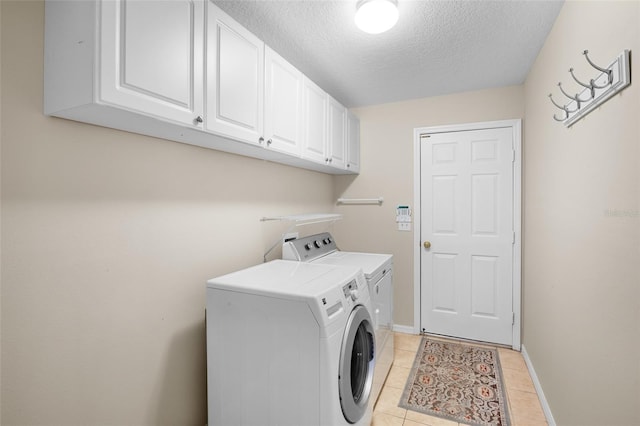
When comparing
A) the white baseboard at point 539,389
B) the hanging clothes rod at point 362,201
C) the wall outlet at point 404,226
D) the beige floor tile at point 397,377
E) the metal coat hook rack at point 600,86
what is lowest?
the beige floor tile at point 397,377

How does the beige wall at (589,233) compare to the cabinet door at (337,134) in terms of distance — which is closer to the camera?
the beige wall at (589,233)

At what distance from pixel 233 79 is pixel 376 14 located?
2.62ft

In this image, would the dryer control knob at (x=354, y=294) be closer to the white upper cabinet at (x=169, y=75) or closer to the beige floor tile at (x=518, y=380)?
the white upper cabinet at (x=169, y=75)

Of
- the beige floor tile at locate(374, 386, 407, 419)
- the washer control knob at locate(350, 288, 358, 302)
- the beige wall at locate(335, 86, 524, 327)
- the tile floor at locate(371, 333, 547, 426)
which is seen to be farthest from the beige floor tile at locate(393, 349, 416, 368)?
the washer control knob at locate(350, 288, 358, 302)

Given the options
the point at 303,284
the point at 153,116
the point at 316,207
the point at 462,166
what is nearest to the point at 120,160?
the point at 153,116

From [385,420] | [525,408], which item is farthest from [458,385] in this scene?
[385,420]

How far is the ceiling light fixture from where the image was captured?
1.56 meters

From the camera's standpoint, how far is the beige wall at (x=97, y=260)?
42.8 inches

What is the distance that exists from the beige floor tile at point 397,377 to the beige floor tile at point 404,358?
0.05 m

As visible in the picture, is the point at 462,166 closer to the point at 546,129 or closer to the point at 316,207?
the point at 546,129

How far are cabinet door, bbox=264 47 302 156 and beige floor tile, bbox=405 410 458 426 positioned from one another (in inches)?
72.8

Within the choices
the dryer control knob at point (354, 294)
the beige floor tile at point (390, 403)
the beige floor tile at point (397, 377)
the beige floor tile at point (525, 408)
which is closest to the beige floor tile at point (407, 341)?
the beige floor tile at point (397, 377)

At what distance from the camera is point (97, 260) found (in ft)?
4.29

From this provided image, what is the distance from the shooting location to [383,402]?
2.11 m
